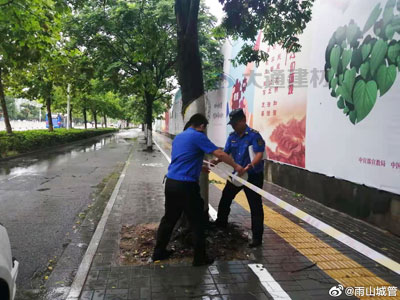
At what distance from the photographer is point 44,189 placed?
29.5 feet

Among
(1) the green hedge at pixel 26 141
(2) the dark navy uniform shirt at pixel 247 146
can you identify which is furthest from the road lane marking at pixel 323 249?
(1) the green hedge at pixel 26 141

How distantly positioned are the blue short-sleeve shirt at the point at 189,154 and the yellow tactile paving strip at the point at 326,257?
1845mm

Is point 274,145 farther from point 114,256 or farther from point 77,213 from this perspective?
point 114,256

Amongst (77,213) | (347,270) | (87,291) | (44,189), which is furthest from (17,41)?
(347,270)

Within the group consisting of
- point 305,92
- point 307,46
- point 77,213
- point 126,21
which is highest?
point 126,21

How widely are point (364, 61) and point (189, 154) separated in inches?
155

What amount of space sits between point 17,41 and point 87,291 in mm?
8349

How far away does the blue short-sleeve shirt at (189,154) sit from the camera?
375cm

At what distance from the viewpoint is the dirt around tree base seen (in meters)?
4.19

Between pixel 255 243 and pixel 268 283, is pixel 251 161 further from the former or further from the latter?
pixel 268 283

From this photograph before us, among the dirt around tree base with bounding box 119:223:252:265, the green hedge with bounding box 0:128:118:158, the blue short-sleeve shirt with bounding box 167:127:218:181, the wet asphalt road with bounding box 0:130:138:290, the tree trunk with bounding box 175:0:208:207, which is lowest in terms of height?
the wet asphalt road with bounding box 0:130:138:290

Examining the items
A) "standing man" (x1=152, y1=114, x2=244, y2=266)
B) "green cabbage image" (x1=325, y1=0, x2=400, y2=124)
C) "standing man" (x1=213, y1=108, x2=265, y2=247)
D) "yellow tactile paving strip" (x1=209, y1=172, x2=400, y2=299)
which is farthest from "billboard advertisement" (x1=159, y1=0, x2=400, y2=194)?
"standing man" (x1=152, y1=114, x2=244, y2=266)

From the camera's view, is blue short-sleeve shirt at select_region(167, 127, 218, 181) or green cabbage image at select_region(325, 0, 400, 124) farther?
green cabbage image at select_region(325, 0, 400, 124)

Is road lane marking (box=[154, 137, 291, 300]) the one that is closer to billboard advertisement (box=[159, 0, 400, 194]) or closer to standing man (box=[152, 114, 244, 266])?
standing man (box=[152, 114, 244, 266])
